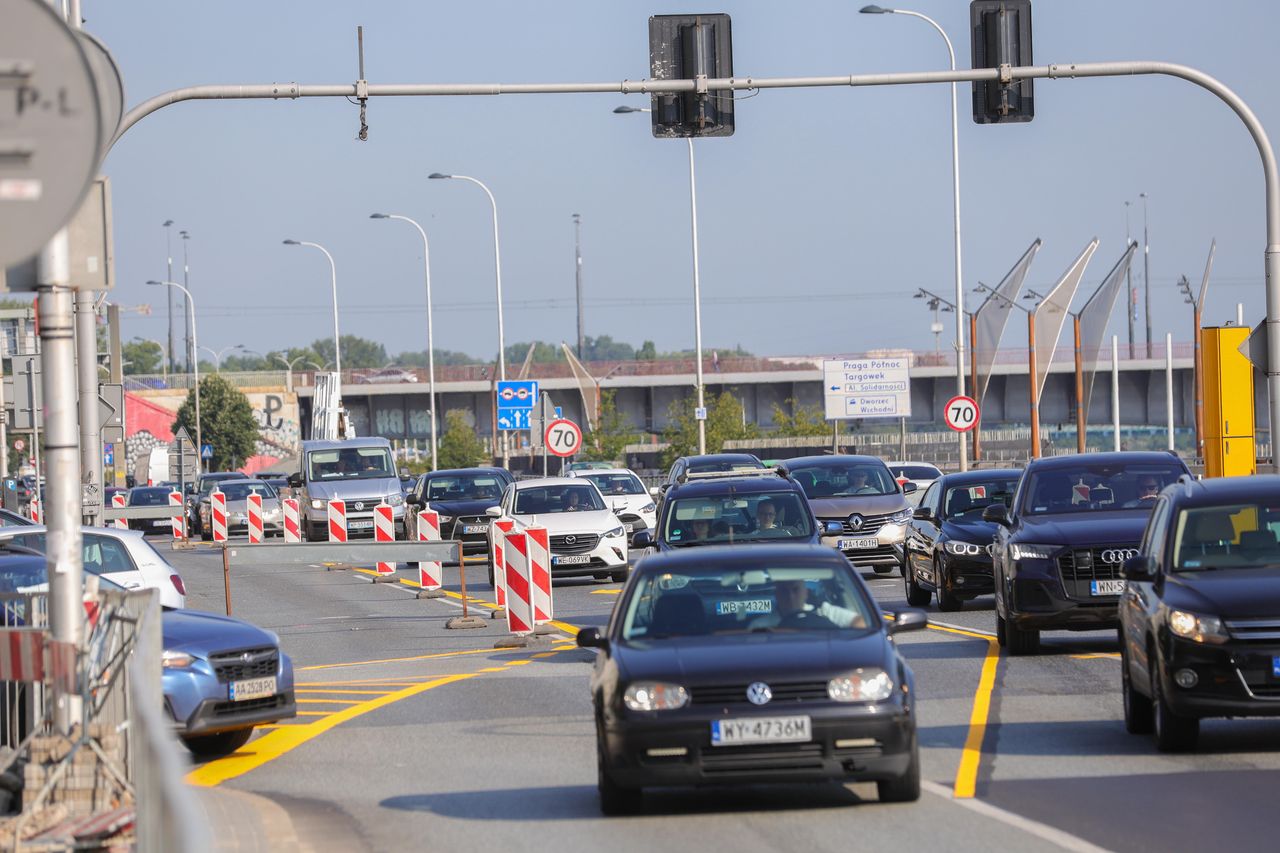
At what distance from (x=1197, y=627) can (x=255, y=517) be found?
32267 mm

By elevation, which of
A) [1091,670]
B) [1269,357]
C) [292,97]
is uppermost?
[292,97]

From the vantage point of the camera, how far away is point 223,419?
116 metres

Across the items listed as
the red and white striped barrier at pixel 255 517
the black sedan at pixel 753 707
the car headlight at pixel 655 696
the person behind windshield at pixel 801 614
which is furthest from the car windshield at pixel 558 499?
the car headlight at pixel 655 696

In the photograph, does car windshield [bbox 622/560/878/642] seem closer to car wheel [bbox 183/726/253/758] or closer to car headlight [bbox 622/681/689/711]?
car headlight [bbox 622/681/689/711]

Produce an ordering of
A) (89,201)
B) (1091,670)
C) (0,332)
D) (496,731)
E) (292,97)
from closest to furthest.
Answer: (89,201), (496,731), (1091,670), (292,97), (0,332)

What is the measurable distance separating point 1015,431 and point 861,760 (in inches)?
3433

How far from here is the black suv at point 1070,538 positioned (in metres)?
17.5

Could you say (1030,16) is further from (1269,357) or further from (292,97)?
(292,97)

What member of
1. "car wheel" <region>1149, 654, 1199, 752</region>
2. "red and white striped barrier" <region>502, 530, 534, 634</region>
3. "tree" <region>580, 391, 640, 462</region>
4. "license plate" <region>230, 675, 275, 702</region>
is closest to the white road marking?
"car wheel" <region>1149, 654, 1199, 752</region>

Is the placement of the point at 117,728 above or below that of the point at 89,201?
below

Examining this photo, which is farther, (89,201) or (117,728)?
(89,201)

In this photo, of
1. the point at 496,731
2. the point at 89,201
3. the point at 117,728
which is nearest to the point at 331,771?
the point at 496,731

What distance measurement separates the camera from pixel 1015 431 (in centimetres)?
9550

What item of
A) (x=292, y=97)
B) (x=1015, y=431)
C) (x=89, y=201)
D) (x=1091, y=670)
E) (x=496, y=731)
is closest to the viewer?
(x=89, y=201)
